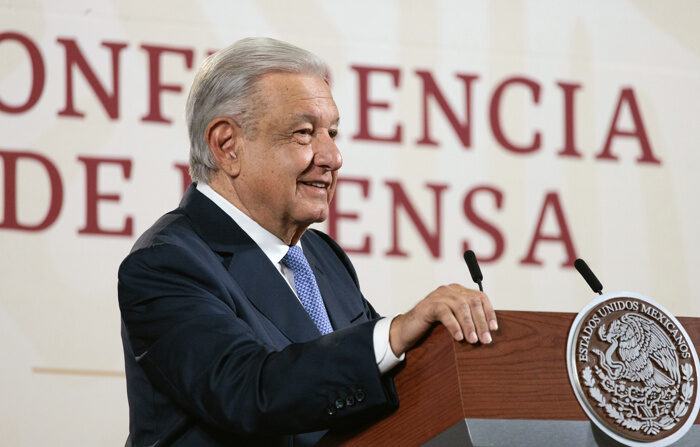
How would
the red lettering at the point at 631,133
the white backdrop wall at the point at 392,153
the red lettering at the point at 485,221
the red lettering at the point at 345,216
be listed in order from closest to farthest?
the white backdrop wall at the point at 392,153
the red lettering at the point at 345,216
the red lettering at the point at 485,221
the red lettering at the point at 631,133

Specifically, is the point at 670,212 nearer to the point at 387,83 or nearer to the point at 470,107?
the point at 470,107

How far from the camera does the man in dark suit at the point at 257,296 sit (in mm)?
1728

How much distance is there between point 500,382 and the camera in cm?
155

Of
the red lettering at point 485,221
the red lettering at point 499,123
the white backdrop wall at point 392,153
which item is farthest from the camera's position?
the red lettering at point 499,123

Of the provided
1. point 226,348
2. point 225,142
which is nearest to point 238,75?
point 225,142

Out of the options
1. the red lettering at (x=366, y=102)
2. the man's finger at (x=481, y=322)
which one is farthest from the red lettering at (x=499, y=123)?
the man's finger at (x=481, y=322)

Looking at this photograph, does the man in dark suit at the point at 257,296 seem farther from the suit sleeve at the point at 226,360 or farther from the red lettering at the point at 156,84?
the red lettering at the point at 156,84

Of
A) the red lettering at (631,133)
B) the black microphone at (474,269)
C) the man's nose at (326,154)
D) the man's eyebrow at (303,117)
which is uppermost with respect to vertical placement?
the red lettering at (631,133)

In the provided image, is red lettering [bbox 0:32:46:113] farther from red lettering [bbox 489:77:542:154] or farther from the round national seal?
the round national seal

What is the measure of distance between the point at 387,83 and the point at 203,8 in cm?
65

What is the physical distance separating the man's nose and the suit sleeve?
0.38m

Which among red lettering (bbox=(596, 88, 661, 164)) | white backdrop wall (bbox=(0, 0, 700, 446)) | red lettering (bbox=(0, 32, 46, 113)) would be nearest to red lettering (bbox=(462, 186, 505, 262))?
white backdrop wall (bbox=(0, 0, 700, 446))

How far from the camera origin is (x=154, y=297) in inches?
77.4

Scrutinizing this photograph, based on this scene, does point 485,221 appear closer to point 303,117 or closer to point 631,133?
point 631,133
